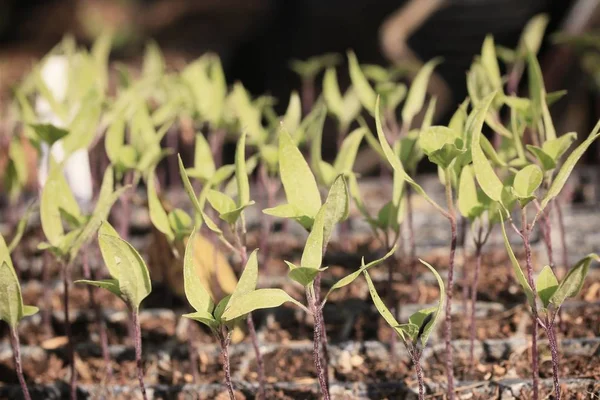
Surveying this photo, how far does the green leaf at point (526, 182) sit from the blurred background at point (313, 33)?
54 centimetres

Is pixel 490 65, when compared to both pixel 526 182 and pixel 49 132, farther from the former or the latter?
pixel 49 132

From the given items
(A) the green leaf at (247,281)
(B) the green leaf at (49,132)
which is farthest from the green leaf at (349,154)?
(B) the green leaf at (49,132)

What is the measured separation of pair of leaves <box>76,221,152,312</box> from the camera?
2.30 ft

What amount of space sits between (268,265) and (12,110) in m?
0.58

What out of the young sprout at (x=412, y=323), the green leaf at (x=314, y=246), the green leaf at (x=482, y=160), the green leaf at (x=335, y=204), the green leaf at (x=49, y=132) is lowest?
the young sprout at (x=412, y=323)

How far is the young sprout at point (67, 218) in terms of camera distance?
0.80m

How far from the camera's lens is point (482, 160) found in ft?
2.30

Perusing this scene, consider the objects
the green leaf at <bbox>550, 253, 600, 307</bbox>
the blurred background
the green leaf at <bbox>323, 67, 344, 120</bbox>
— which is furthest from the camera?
the blurred background

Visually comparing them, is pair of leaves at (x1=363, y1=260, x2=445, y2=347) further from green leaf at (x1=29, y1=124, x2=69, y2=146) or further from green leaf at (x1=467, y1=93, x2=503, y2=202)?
green leaf at (x1=29, y1=124, x2=69, y2=146)

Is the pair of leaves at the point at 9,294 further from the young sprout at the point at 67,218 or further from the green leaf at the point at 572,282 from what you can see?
the green leaf at the point at 572,282


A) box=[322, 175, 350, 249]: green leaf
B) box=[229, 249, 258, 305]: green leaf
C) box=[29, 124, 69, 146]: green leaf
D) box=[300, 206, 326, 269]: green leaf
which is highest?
box=[29, 124, 69, 146]: green leaf

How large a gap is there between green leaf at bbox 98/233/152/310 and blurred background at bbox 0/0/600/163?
31.1 inches

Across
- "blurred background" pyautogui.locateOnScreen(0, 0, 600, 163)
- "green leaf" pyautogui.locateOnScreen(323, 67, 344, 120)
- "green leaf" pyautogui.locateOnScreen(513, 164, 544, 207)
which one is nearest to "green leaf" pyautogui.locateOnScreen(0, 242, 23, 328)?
"green leaf" pyautogui.locateOnScreen(513, 164, 544, 207)

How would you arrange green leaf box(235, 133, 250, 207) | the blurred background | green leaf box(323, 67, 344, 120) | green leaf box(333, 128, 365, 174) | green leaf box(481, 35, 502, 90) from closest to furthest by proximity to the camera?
1. green leaf box(235, 133, 250, 207)
2. green leaf box(333, 128, 365, 174)
3. green leaf box(481, 35, 502, 90)
4. green leaf box(323, 67, 344, 120)
5. the blurred background
